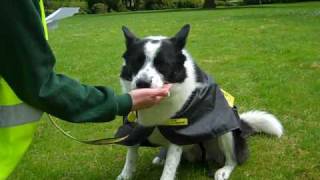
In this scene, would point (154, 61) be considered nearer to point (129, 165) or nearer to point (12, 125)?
point (129, 165)

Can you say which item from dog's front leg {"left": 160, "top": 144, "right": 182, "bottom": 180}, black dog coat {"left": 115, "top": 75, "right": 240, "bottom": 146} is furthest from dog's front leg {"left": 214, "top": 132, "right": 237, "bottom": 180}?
dog's front leg {"left": 160, "top": 144, "right": 182, "bottom": 180}

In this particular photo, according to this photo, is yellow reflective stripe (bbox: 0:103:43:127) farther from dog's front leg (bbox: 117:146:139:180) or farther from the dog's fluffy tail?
the dog's fluffy tail

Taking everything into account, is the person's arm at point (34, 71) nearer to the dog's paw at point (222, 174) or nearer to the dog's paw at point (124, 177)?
the dog's paw at point (124, 177)

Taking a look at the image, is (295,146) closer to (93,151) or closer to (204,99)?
(204,99)

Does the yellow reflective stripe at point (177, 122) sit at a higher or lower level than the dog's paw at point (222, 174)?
higher

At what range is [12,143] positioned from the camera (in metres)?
2.41

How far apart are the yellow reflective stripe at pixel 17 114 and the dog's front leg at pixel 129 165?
2180 mm

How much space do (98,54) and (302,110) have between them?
721 centimetres

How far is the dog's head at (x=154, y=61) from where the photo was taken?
12.0 ft

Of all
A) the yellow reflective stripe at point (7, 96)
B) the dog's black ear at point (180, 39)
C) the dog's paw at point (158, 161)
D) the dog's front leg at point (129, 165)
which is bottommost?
the dog's paw at point (158, 161)

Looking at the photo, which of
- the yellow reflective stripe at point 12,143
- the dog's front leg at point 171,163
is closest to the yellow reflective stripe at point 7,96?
the yellow reflective stripe at point 12,143

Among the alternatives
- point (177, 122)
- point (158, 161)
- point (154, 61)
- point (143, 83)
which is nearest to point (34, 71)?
point (143, 83)

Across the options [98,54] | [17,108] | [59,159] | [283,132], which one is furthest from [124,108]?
[98,54]

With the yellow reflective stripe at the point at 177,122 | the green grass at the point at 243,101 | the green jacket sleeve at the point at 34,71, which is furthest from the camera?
→ the green grass at the point at 243,101
